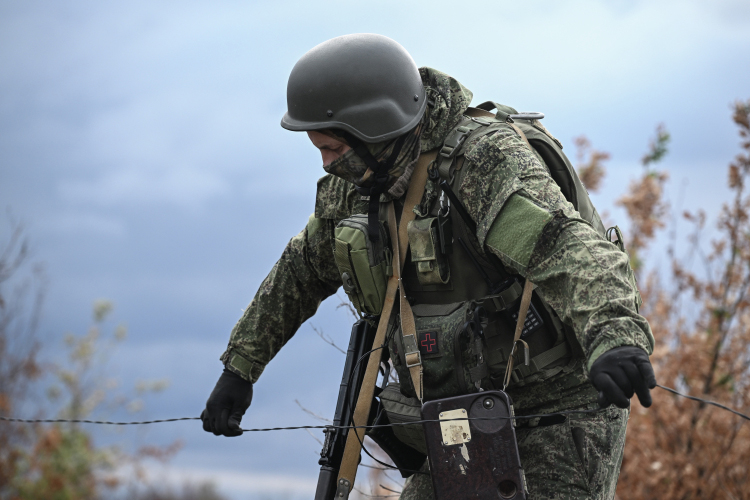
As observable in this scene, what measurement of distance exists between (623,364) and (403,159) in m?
1.30

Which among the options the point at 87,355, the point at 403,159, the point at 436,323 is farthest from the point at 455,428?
the point at 87,355

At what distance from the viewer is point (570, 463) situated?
268 cm

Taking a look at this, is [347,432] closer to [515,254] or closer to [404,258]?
[404,258]

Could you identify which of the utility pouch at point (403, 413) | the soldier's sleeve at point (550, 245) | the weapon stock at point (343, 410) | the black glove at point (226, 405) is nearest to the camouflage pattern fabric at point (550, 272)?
the soldier's sleeve at point (550, 245)

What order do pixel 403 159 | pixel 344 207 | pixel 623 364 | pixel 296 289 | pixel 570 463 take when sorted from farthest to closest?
pixel 296 289 → pixel 344 207 → pixel 403 159 → pixel 570 463 → pixel 623 364

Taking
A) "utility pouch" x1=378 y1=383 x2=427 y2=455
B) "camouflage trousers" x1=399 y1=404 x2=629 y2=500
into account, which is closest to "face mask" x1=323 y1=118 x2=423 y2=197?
"utility pouch" x1=378 y1=383 x2=427 y2=455

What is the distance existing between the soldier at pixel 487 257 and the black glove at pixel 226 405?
88 centimetres

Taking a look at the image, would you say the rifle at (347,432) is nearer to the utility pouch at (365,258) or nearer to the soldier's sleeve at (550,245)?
the utility pouch at (365,258)

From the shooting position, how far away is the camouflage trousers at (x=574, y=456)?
2.66 metres

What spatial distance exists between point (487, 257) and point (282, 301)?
1290 mm

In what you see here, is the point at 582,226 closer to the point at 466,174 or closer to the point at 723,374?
the point at 466,174

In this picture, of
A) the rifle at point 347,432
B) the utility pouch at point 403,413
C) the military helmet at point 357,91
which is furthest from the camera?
the rifle at point 347,432

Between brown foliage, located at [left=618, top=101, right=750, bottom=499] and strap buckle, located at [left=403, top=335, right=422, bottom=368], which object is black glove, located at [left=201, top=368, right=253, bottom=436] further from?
brown foliage, located at [left=618, top=101, right=750, bottom=499]

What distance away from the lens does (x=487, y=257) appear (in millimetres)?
2770
